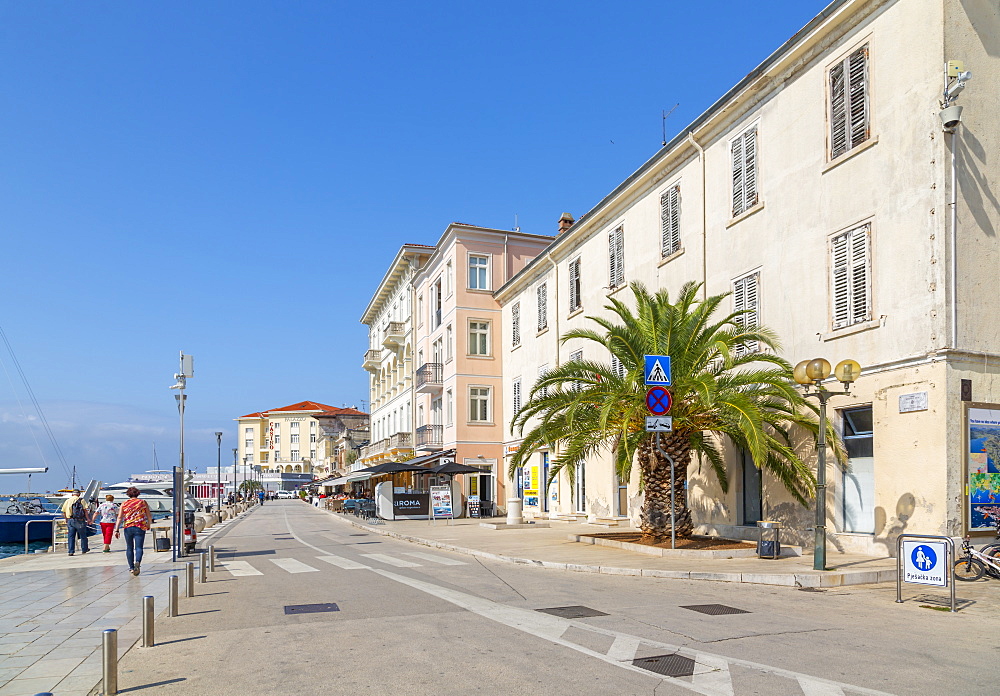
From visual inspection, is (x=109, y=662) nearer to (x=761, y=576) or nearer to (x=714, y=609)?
(x=714, y=609)

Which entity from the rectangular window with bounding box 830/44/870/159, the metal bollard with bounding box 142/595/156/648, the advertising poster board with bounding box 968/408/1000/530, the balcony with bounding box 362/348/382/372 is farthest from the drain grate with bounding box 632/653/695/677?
the balcony with bounding box 362/348/382/372

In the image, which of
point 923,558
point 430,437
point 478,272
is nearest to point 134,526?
point 923,558

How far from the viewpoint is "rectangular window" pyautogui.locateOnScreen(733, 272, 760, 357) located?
19.9 metres

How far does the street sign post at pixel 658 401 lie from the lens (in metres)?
16.8

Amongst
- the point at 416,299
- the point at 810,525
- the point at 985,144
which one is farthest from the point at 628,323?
the point at 416,299

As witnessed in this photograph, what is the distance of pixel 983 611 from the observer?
10445mm

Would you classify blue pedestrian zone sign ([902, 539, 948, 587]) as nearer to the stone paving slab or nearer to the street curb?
the street curb

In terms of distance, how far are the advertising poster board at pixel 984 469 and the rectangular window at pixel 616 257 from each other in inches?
556

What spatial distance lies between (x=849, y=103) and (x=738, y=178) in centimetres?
423

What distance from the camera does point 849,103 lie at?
56.0 ft

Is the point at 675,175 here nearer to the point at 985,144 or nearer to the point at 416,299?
the point at 985,144

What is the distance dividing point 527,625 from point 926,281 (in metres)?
10.1

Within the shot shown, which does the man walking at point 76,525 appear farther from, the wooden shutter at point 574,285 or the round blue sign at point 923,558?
the round blue sign at point 923,558

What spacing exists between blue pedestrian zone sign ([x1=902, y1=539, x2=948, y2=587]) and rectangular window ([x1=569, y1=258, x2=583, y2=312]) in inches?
824
